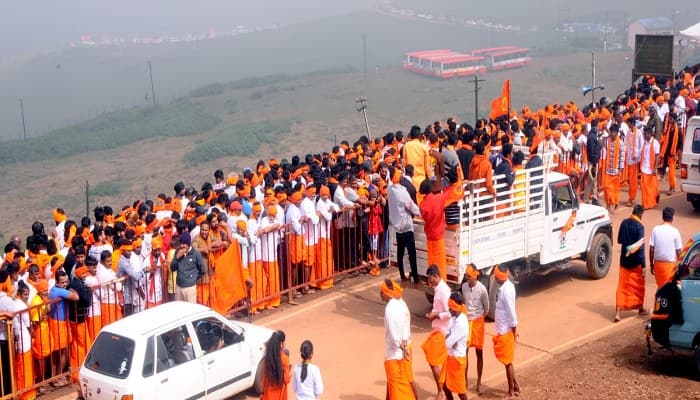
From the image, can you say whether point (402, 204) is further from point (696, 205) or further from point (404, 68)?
point (404, 68)

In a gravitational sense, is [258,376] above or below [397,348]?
below

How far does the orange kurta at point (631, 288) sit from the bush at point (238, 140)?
191 ft

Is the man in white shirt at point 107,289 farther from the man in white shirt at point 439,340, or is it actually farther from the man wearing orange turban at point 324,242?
the man in white shirt at point 439,340

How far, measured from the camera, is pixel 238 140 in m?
73.8

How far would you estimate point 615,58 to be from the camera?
9169 centimetres

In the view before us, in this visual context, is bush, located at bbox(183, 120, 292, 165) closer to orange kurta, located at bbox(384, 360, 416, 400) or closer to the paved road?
the paved road

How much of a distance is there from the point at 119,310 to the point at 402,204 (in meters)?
4.40

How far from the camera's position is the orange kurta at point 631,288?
12.4m

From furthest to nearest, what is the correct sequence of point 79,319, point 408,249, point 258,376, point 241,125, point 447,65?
1. point 447,65
2. point 241,125
3. point 408,249
4. point 79,319
5. point 258,376

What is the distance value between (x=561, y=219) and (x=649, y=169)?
5316 millimetres

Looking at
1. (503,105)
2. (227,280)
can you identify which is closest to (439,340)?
(227,280)

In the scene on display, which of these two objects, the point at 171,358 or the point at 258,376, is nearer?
the point at 171,358

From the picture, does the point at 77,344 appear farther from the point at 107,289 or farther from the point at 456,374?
the point at 456,374

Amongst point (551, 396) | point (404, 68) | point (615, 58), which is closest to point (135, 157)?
point (404, 68)
